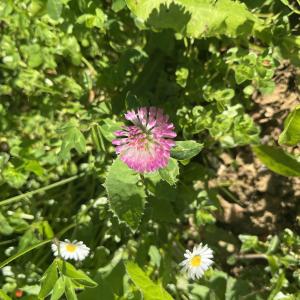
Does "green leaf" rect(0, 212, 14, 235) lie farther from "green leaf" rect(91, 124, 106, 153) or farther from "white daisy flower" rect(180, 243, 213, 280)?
"white daisy flower" rect(180, 243, 213, 280)

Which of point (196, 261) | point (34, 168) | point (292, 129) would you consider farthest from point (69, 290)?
point (292, 129)

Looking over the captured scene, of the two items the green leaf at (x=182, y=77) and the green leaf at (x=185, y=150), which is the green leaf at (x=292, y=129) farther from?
the green leaf at (x=182, y=77)

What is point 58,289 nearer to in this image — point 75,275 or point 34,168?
point 75,275

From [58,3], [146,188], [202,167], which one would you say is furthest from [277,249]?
[58,3]

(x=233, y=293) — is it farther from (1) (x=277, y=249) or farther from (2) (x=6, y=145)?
(2) (x=6, y=145)

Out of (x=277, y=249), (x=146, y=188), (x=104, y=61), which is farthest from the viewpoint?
(x=104, y=61)
